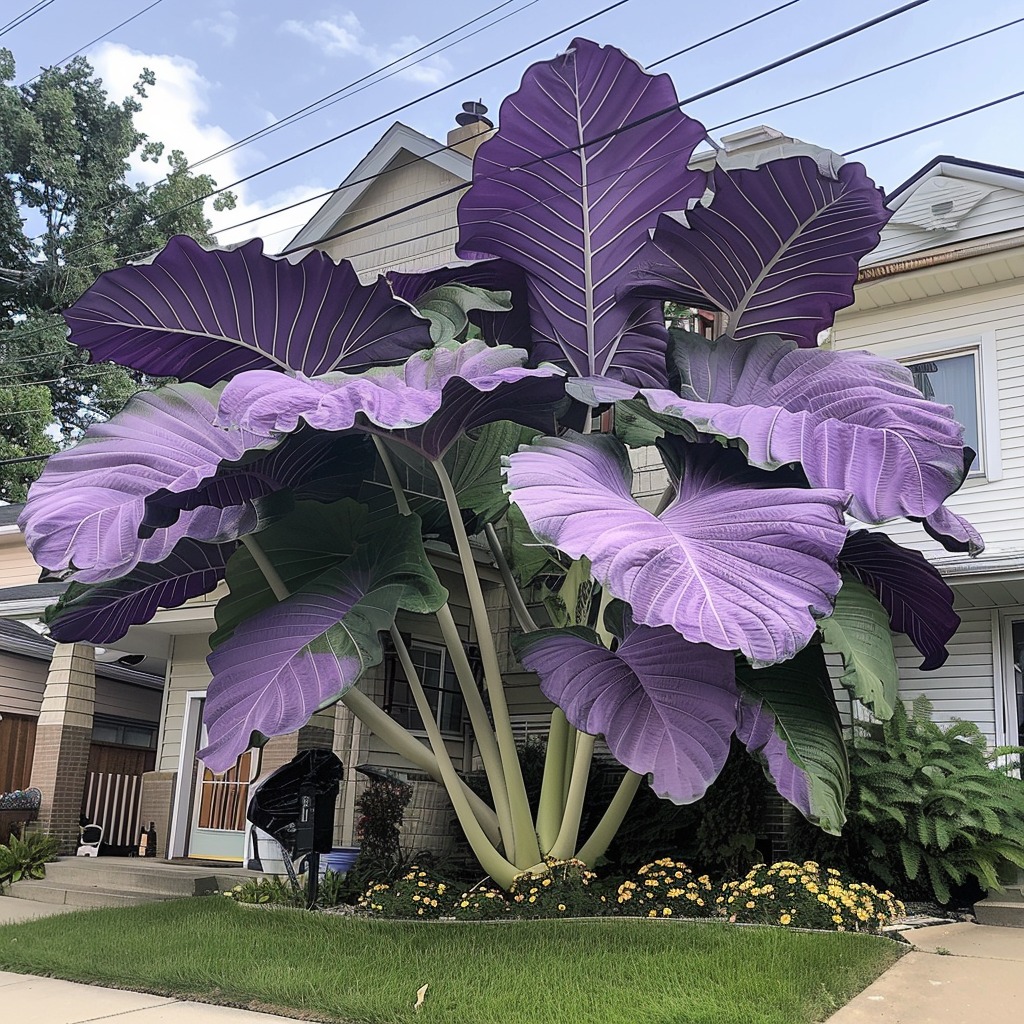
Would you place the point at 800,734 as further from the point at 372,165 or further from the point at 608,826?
the point at 372,165

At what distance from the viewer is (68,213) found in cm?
2747

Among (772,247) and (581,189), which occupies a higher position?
(581,189)

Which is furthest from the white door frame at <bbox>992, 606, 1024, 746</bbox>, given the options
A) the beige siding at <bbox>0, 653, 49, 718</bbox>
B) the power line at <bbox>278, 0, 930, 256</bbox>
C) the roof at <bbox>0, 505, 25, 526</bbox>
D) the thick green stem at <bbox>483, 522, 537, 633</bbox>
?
the roof at <bbox>0, 505, 25, 526</bbox>

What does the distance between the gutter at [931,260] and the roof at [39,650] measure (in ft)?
35.4

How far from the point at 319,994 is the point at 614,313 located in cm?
529

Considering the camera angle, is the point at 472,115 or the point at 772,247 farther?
the point at 472,115

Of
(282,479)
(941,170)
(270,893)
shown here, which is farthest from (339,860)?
(941,170)

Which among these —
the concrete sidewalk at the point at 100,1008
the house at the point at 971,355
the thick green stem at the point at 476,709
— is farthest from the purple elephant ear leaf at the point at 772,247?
the concrete sidewalk at the point at 100,1008

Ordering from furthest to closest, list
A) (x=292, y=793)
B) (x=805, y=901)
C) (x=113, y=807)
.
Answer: (x=113, y=807) → (x=292, y=793) → (x=805, y=901)

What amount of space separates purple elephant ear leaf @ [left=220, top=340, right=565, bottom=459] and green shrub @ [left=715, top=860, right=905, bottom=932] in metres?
3.31

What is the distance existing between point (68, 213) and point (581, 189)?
74.7ft

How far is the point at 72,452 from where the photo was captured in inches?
269

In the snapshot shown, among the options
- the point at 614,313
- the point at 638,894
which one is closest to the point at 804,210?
the point at 614,313

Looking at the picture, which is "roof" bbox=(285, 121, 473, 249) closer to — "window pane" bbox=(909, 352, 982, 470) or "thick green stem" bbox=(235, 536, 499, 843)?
"window pane" bbox=(909, 352, 982, 470)
